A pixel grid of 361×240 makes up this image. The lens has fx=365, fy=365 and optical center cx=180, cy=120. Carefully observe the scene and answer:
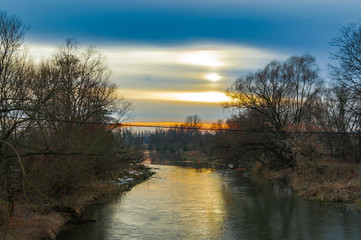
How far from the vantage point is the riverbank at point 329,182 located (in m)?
28.0

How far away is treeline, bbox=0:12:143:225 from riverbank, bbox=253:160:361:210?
15.5 metres

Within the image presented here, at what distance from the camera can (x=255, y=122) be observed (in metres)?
45.3

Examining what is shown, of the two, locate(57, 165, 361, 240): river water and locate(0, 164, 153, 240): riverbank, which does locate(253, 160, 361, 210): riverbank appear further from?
locate(0, 164, 153, 240): riverbank

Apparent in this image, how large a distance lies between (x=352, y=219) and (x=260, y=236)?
716cm

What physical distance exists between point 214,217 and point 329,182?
13.8 meters

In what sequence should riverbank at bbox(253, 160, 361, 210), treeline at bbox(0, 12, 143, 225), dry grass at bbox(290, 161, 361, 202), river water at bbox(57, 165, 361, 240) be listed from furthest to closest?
dry grass at bbox(290, 161, 361, 202) → riverbank at bbox(253, 160, 361, 210) → river water at bbox(57, 165, 361, 240) → treeline at bbox(0, 12, 143, 225)

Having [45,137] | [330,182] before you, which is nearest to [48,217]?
[45,137]

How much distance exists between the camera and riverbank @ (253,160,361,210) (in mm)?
28047

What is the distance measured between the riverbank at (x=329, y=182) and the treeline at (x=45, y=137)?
1548 cm

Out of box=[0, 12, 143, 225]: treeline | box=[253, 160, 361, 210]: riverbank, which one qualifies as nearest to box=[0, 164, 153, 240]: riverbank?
box=[0, 12, 143, 225]: treeline

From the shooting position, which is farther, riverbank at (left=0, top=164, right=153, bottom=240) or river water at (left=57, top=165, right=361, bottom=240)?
Answer: river water at (left=57, top=165, right=361, bottom=240)

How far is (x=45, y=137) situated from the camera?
781 inches

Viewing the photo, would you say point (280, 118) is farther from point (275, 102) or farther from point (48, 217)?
point (48, 217)

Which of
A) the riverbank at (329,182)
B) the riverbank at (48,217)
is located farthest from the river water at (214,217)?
the riverbank at (329,182)
